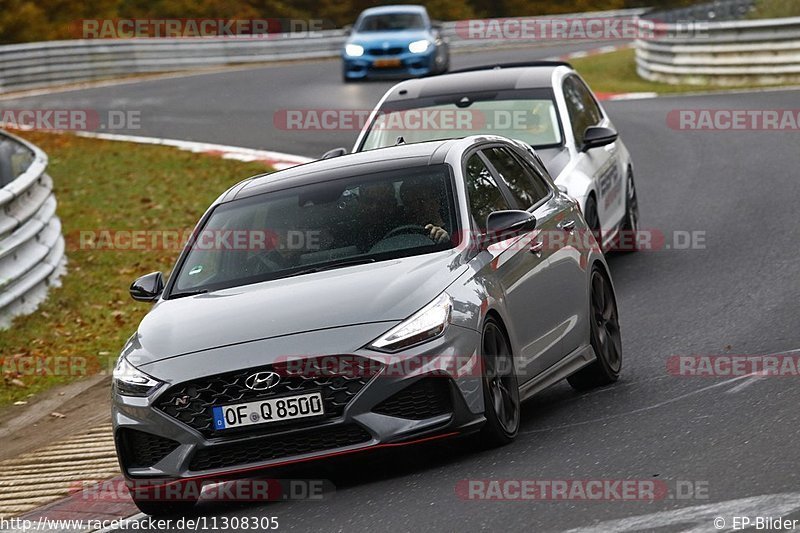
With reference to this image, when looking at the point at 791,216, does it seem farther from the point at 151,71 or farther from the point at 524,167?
the point at 151,71

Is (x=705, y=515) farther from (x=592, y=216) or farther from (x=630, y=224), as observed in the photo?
(x=630, y=224)

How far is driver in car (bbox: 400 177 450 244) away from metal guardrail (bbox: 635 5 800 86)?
73.2ft

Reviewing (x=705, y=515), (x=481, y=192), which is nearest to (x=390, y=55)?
(x=481, y=192)

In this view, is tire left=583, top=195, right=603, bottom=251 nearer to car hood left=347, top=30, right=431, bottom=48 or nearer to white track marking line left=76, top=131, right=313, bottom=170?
white track marking line left=76, top=131, right=313, bottom=170

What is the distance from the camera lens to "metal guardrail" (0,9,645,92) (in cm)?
3903

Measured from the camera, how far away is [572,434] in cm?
793

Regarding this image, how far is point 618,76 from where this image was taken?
36.2 metres

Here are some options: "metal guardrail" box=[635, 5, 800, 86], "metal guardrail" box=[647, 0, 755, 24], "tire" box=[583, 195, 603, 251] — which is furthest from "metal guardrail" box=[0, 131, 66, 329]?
"metal guardrail" box=[647, 0, 755, 24]

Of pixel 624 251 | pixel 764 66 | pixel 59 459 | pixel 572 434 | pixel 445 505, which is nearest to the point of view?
pixel 445 505

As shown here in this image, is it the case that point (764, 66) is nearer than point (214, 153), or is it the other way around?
point (214, 153)

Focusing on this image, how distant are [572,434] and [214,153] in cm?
1551

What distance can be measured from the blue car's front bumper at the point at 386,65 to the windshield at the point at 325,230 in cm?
2510

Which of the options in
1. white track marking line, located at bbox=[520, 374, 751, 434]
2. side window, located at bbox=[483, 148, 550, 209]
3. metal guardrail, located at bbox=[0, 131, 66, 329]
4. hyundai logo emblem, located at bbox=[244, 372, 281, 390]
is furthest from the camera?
metal guardrail, located at bbox=[0, 131, 66, 329]

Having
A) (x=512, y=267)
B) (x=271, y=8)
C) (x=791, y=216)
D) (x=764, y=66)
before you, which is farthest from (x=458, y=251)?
(x=271, y=8)
